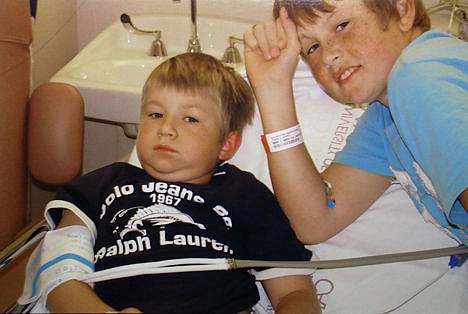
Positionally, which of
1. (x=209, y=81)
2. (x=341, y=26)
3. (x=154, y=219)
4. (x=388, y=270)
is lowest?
(x=388, y=270)

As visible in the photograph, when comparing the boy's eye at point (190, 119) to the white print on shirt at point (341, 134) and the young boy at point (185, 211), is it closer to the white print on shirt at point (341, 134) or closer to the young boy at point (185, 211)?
the young boy at point (185, 211)

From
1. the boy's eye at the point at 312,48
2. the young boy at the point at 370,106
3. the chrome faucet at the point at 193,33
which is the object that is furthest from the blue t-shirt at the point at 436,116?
the chrome faucet at the point at 193,33

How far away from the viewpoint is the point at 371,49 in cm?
74

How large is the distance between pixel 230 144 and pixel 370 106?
25cm

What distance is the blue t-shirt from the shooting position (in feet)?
2.01

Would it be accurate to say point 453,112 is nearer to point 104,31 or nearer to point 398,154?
point 398,154

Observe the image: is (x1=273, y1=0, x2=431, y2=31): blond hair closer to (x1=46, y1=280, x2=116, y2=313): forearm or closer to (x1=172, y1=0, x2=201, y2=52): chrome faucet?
(x1=172, y1=0, x2=201, y2=52): chrome faucet

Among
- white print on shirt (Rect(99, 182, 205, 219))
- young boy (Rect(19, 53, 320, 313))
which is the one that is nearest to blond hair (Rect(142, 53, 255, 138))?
young boy (Rect(19, 53, 320, 313))

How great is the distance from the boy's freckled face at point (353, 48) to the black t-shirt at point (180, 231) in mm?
207

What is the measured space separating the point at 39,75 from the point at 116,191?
0.20 m

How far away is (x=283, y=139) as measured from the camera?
798mm

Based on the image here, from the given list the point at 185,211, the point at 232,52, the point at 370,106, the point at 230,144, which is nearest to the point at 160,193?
the point at 185,211

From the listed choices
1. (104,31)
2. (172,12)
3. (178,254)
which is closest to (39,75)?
(104,31)

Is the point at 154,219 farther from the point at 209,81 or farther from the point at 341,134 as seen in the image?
the point at 341,134
